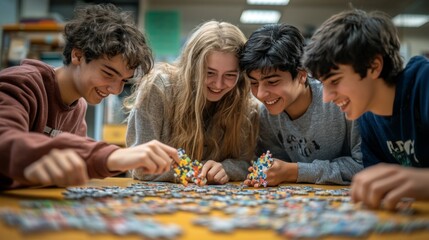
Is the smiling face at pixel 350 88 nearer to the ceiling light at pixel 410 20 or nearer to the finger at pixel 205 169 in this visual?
the finger at pixel 205 169

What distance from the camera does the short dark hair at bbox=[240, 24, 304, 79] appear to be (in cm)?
198

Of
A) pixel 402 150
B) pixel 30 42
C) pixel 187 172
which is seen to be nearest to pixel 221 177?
pixel 187 172

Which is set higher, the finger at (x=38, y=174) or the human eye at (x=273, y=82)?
the human eye at (x=273, y=82)

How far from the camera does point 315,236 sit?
0.80 metres

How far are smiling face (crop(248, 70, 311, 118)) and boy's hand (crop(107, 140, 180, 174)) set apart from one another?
87cm

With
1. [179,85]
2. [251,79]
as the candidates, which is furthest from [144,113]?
[251,79]

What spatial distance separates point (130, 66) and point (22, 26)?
3.40 meters

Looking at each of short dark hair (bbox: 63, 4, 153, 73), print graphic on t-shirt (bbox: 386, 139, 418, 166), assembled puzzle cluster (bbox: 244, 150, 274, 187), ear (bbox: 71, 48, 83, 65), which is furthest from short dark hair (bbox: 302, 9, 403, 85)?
ear (bbox: 71, 48, 83, 65)

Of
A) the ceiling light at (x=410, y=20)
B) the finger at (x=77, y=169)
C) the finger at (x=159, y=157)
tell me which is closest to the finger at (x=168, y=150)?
the finger at (x=159, y=157)

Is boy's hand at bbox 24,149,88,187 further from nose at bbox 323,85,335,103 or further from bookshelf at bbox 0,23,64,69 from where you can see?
bookshelf at bbox 0,23,64,69

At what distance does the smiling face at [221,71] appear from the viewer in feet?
6.79

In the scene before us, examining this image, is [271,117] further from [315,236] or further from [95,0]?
[95,0]

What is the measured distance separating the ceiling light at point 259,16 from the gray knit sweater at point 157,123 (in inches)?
192

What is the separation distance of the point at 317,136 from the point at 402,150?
58 cm
